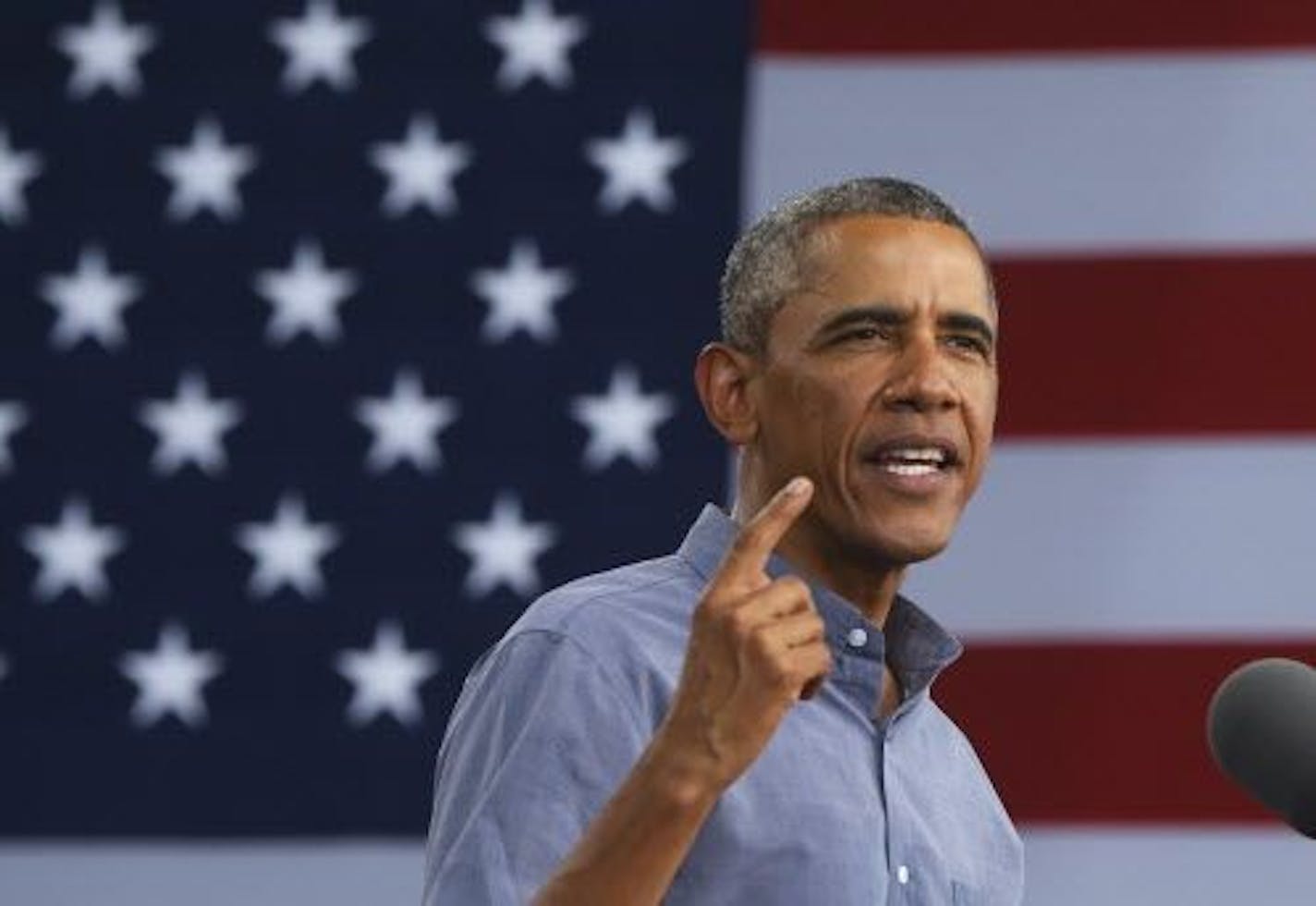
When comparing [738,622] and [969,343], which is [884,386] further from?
[738,622]

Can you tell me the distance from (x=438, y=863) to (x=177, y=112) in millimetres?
2120

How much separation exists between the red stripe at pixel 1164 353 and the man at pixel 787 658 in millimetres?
1603

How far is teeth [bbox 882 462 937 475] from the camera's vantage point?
1675mm

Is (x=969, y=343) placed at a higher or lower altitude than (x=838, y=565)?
higher

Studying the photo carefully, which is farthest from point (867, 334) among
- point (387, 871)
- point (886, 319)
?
point (387, 871)

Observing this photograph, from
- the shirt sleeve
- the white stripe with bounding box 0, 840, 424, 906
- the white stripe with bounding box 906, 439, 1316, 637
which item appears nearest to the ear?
the shirt sleeve

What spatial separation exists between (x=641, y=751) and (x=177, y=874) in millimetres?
1989

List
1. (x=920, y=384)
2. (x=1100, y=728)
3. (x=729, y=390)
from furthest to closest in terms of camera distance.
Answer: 1. (x=1100, y=728)
2. (x=729, y=390)
3. (x=920, y=384)

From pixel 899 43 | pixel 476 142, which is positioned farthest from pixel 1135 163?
pixel 476 142

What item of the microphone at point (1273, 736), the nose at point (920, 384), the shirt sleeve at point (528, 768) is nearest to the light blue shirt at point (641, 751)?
the shirt sleeve at point (528, 768)

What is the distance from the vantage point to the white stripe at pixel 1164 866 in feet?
11.0

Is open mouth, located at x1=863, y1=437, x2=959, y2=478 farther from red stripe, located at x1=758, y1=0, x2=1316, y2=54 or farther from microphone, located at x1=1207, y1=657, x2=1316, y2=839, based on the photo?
red stripe, located at x1=758, y1=0, x2=1316, y2=54

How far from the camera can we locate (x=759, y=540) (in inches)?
55.9

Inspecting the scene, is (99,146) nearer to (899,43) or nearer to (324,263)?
(324,263)
